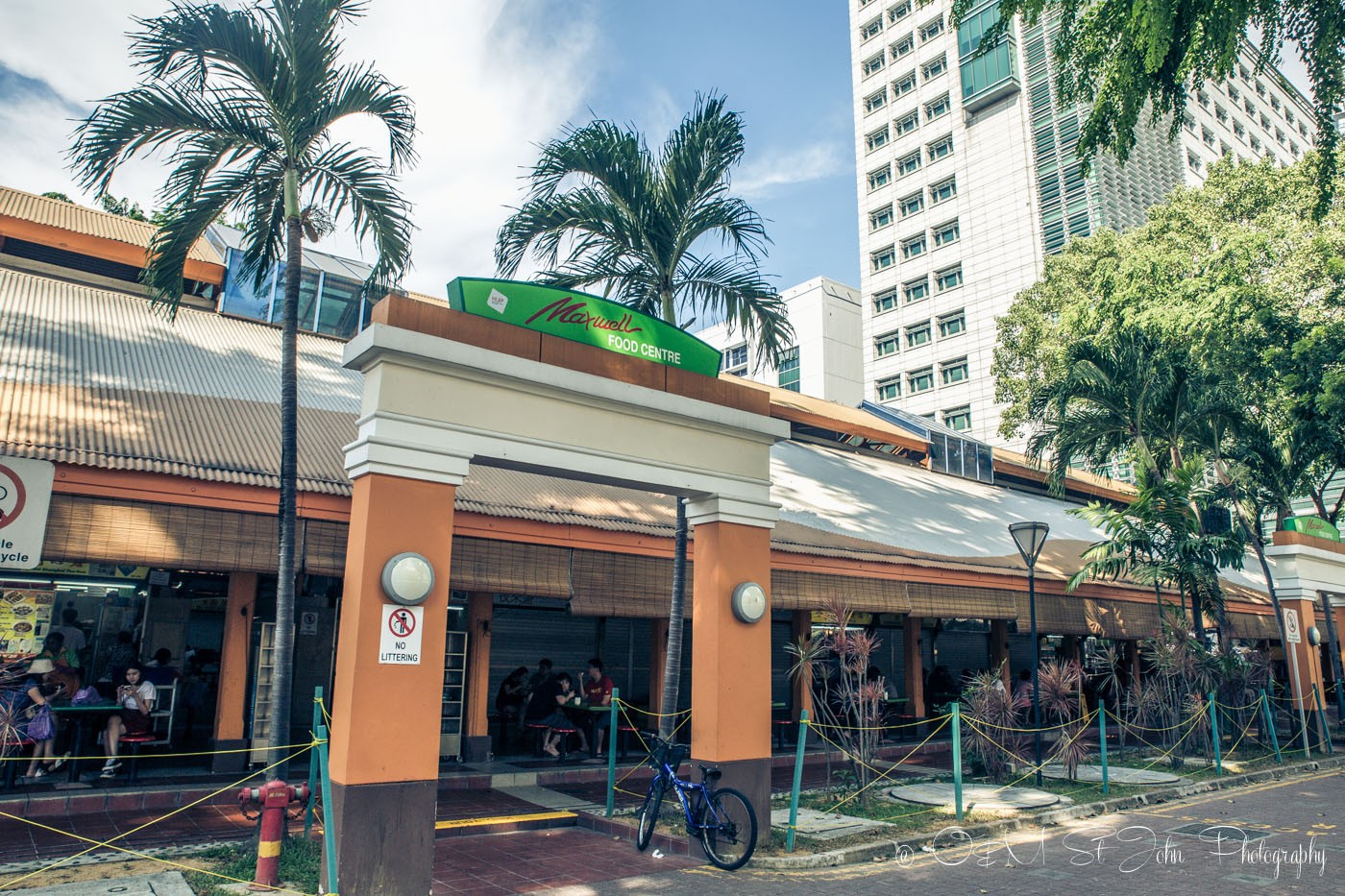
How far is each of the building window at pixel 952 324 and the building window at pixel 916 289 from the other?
2.32 meters

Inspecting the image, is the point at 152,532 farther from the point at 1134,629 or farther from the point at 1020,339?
the point at 1020,339

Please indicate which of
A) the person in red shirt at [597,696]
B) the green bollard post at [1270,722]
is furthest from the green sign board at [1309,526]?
the person in red shirt at [597,696]

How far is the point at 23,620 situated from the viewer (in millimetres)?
10102

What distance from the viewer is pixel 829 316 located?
2238 inches

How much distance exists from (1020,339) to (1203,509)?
1101 centimetres

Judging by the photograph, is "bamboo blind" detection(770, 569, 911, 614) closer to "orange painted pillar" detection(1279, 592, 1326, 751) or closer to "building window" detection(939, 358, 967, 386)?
"orange painted pillar" detection(1279, 592, 1326, 751)

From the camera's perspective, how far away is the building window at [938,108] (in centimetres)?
5581

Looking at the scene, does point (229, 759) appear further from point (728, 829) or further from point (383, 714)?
point (728, 829)

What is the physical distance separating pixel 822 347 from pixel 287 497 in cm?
5039

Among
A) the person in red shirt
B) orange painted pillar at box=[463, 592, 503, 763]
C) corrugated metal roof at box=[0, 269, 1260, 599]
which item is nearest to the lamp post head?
corrugated metal roof at box=[0, 269, 1260, 599]

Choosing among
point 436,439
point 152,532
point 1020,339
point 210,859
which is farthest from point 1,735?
point 1020,339

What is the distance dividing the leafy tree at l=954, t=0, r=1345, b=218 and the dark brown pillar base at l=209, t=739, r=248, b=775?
39.4 ft

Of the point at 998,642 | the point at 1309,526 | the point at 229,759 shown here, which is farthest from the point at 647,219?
the point at 1309,526

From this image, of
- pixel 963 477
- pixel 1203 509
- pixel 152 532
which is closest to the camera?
pixel 152 532
